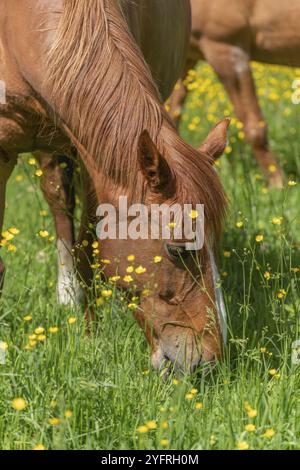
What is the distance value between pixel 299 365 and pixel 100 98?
122cm

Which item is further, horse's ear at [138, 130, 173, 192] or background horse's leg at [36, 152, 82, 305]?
background horse's leg at [36, 152, 82, 305]

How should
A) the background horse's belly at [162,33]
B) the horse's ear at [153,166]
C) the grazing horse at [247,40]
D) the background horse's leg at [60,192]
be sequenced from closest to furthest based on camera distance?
1. the horse's ear at [153,166]
2. the background horse's belly at [162,33]
3. the background horse's leg at [60,192]
4. the grazing horse at [247,40]

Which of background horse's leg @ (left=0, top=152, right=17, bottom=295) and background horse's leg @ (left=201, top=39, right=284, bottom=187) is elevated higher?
background horse's leg @ (left=201, top=39, right=284, bottom=187)

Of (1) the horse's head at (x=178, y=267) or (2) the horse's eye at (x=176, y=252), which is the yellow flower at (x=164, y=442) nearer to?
(1) the horse's head at (x=178, y=267)

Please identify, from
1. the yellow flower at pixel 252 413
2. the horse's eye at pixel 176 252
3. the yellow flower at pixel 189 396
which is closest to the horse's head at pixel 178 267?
the horse's eye at pixel 176 252

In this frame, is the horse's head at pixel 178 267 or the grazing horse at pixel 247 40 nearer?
the horse's head at pixel 178 267

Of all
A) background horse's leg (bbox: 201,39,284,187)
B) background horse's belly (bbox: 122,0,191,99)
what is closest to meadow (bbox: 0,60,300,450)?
background horse's belly (bbox: 122,0,191,99)

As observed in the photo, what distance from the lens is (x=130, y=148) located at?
3.31 metres

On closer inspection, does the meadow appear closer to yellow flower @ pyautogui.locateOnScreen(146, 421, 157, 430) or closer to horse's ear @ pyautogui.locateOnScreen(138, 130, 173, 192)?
yellow flower @ pyautogui.locateOnScreen(146, 421, 157, 430)

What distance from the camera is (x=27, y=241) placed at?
503 cm

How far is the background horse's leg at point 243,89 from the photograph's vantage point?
7.02 metres

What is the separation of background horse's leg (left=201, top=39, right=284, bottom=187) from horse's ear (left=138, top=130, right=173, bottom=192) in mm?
3822

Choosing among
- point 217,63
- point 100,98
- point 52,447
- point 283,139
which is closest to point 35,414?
point 52,447

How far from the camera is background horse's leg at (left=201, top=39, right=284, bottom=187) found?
23.0 feet
